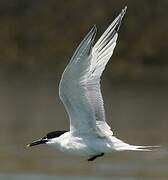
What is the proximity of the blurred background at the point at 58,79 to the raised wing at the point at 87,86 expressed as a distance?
6766mm

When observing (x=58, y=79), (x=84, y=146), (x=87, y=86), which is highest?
(x=87, y=86)

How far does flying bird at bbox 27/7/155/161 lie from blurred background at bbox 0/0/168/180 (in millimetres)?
6702

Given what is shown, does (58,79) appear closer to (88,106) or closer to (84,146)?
(84,146)

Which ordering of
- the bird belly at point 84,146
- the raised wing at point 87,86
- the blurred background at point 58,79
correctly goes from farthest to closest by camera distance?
the blurred background at point 58,79, the bird belly at point 84,146, the raised wing at point 87,86

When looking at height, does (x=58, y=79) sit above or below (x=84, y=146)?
above

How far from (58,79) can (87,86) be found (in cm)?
2093

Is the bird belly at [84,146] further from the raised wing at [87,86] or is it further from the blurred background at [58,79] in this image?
the blurred background at [58,79]

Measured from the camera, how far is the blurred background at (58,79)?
59.8 feet

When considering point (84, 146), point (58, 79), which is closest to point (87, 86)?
point (84, 146)

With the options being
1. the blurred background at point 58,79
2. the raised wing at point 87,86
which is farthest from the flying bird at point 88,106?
the blurred background at point 58,79

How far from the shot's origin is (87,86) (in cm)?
1018

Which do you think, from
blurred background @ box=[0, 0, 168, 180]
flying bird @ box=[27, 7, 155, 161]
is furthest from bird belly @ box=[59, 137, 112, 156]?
blurred background @ box=[0, 0, 168, 180]

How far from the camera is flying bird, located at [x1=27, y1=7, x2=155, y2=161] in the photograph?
10031 mm

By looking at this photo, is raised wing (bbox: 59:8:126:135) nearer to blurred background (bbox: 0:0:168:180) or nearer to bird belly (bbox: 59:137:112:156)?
bird belly (bbox: 59:137:112:156)
